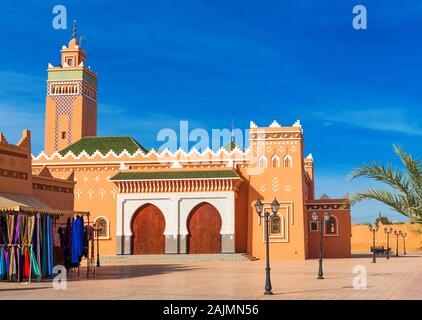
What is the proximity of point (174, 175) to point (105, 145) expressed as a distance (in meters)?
8.35

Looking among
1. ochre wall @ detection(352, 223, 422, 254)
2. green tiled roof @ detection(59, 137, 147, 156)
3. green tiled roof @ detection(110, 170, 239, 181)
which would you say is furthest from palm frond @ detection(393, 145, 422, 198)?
ochre wall @ detection(352, 223, 422, 254)

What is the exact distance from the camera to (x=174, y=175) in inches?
1501

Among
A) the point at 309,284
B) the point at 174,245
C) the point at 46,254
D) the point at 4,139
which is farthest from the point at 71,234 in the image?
the point at 174,245

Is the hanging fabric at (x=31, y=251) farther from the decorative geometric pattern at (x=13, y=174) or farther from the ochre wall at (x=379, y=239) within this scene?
the ochre wall at (x=379, y=239)

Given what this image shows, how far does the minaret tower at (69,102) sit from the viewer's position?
57.8 m

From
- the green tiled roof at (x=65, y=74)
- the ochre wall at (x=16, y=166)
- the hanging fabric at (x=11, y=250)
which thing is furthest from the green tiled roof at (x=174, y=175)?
the green tiled roof at (x=65, y=74)

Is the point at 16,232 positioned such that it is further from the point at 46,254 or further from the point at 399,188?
the point at 399,188

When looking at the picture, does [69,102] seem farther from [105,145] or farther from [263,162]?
[263,162]

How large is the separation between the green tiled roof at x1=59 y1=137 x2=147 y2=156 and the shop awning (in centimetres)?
1931

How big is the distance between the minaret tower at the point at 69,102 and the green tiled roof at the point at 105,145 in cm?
1271

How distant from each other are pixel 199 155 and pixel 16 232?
70.4 feet

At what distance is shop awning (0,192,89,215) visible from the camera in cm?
1927

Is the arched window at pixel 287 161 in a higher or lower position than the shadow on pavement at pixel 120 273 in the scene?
higher
